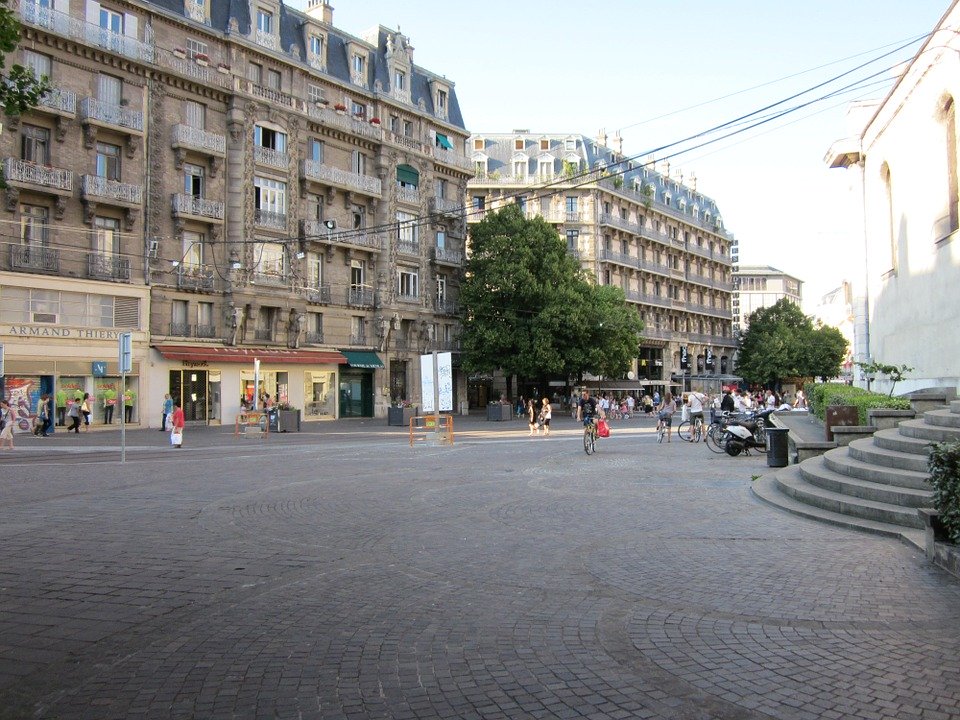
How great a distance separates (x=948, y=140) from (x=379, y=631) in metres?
17.5

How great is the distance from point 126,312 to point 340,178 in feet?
46.1

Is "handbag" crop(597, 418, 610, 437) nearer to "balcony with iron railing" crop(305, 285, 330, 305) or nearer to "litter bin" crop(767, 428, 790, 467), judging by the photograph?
"litter bin" crop(767, 428, 790, 467)

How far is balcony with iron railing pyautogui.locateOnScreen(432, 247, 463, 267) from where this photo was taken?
47.2m

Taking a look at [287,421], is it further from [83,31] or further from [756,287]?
[756,287]

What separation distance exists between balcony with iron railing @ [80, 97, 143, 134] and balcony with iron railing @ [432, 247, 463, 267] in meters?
19.4

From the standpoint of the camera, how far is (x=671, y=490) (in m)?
12.4

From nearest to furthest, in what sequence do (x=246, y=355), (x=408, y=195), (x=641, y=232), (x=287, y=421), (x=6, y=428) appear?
(x=6, y=428) → (x=287, y=421) → (x=246, y=355) → (x=408, y=195) → (x=641, y=232)

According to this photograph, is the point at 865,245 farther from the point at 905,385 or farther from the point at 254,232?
the point at 254,232

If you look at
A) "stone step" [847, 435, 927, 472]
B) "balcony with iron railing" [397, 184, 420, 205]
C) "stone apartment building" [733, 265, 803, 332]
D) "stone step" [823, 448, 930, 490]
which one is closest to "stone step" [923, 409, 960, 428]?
"stone step" [847, 435, 927, 472]

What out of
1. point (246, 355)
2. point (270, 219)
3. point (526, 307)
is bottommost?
point (246, 355)

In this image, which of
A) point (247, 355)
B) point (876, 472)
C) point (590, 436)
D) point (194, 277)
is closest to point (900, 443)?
point (876, 472)

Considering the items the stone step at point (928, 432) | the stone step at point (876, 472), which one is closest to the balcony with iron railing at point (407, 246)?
the stone step at point (876, 472)

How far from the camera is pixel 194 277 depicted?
113 ft

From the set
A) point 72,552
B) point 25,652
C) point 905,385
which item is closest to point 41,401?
point 72,552
